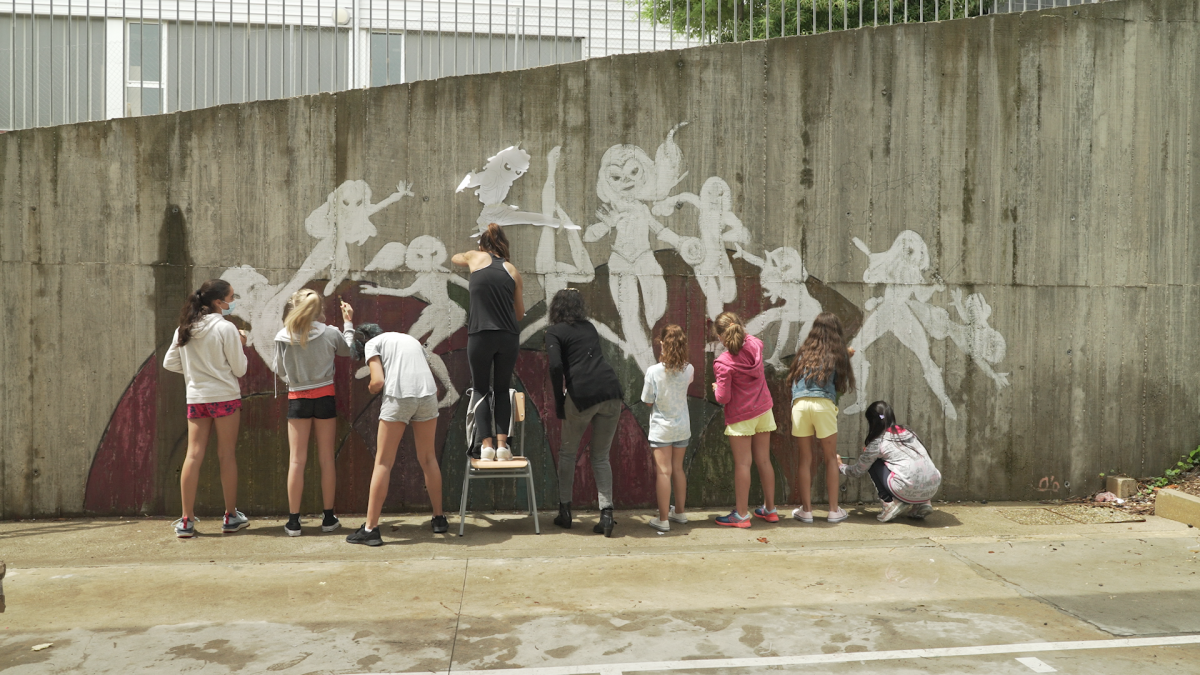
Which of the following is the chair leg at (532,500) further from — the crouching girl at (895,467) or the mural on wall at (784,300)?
the crouching girl at (895,467)

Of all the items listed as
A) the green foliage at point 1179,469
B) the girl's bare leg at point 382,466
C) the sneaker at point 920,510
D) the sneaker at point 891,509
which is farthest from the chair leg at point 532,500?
the green foliage at point 1179,469

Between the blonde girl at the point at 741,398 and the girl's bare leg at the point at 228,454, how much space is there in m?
3.47

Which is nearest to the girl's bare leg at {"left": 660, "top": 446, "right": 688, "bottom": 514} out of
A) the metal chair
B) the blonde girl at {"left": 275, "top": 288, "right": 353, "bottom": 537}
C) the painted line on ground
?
the metal chair

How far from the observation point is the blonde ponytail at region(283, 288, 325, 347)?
241 inches

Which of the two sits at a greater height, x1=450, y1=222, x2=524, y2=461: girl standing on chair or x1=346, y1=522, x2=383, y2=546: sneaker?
x1=450, y1=222, x2=524, y2=461: girl standing on chair

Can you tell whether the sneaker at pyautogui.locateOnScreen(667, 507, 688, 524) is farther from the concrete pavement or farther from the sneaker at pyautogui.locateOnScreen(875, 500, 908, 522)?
the sneaker at pyautogui.locateOnScreen(875, 500, 908, 522)

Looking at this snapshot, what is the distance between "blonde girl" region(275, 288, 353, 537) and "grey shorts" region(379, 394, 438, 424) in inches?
21.6

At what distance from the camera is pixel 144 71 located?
6770 millimetres

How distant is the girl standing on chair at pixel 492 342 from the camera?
632 centimetres

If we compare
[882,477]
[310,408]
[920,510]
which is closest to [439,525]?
[310,408]

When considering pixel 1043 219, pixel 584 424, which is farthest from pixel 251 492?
pixel 1043 219

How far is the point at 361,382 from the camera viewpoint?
677cm

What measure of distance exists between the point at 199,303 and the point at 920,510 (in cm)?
541

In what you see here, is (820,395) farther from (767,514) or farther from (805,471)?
(767,514)
